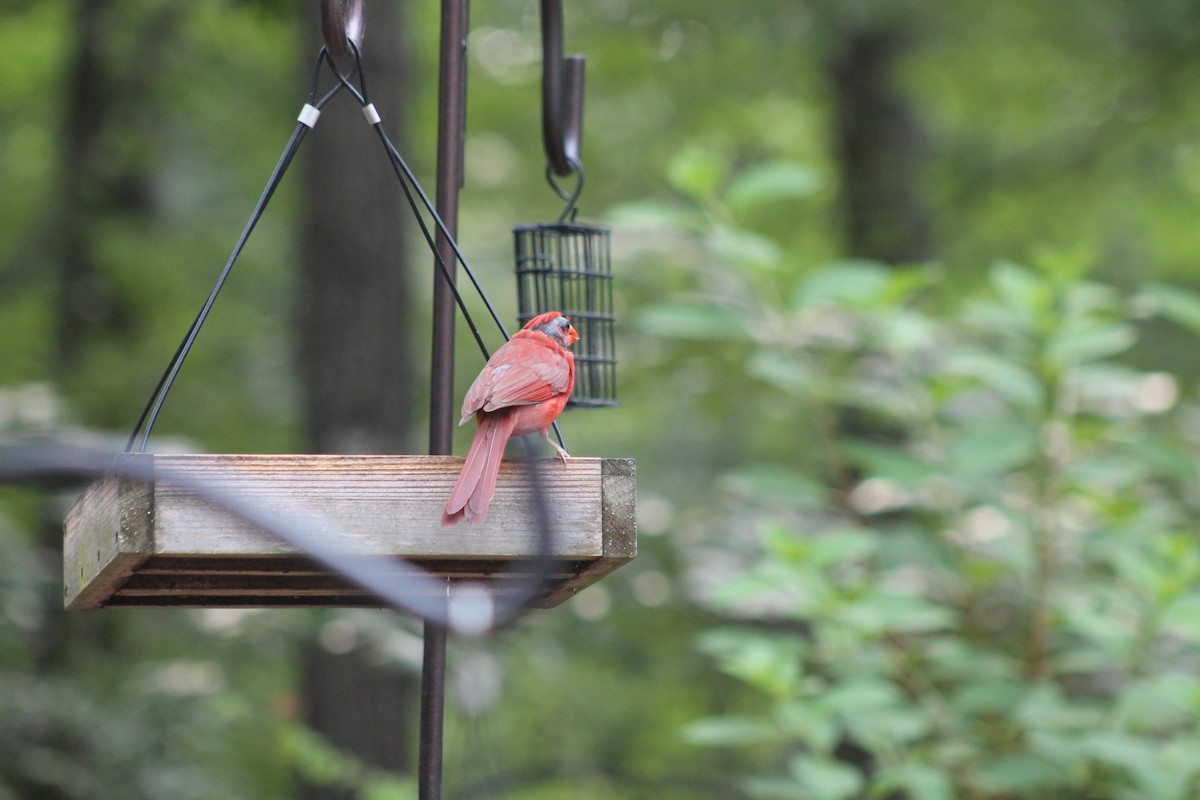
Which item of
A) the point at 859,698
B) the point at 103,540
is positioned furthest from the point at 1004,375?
the point at 103,540

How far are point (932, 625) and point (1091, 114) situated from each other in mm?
4718

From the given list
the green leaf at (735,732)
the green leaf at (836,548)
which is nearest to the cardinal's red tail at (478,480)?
the green leaf at (735,732)

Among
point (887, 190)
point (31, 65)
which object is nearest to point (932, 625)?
point (887, 190)

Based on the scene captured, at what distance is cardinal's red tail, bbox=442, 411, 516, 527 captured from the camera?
76.2 inches

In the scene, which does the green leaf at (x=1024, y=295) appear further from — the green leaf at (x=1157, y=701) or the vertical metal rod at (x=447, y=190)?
the vertical metal rod at (x=447, y=190)

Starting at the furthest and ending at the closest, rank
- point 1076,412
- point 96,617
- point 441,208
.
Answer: point 96,617, point 1076,412, point 441,208

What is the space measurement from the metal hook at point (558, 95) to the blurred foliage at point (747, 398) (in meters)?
1.20

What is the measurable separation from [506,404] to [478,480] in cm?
20

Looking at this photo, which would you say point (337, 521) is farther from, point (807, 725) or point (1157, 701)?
point (1157, 701)

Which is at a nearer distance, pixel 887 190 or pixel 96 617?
pixel 887 190

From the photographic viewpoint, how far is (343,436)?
6.48 meters

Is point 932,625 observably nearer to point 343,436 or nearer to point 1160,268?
point 343,436

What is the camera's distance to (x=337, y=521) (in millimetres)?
1982

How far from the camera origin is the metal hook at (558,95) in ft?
9.14
